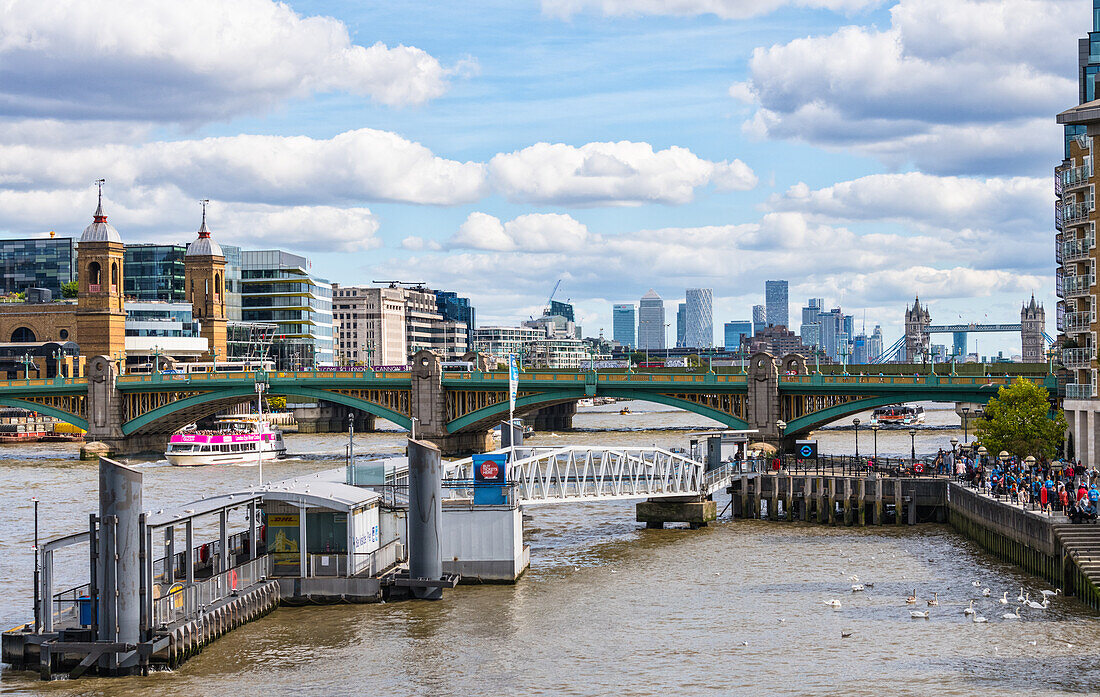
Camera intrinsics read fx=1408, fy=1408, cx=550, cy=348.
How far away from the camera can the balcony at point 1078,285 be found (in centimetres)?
7913

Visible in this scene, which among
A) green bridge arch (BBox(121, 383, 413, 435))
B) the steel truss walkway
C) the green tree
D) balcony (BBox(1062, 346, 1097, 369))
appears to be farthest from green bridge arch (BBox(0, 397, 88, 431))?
balcony (BBox(1062, 346, 1097, 369))

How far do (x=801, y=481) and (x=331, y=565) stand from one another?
110ft

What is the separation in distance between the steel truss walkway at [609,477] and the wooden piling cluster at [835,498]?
1.97 meters

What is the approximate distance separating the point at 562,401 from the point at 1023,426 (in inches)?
1937

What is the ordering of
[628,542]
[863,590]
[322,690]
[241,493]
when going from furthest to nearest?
[628,542] → [863,590] → [241,493] → [322,690]

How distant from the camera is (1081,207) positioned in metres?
79.3

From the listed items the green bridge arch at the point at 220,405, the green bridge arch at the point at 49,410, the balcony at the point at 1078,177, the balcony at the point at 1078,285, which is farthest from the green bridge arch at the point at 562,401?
the green bridge arch at the point at 49,410

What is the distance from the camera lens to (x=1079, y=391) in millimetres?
79312

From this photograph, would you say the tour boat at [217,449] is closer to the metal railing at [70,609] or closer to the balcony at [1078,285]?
the balcony at [1078,285]

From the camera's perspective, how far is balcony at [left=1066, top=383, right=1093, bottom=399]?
257ft

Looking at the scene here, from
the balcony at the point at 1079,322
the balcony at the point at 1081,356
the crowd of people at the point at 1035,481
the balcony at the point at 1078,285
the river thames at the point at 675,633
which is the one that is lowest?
the river thames at the point at 675,633

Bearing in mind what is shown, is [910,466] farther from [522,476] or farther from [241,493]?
[241,493]

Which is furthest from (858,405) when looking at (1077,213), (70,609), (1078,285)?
(70,609)

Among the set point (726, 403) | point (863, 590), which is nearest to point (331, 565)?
point (863, 590)
